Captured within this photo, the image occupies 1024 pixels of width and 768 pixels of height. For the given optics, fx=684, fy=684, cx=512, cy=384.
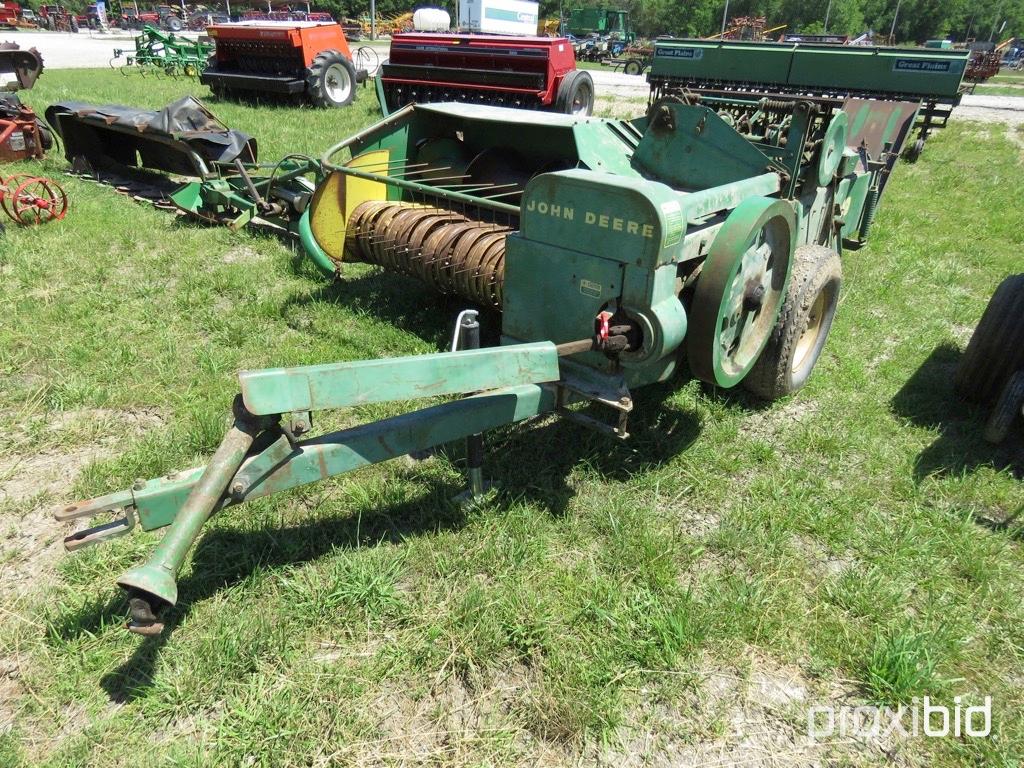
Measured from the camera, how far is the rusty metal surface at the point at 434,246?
396 centimetres

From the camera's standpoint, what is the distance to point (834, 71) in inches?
397

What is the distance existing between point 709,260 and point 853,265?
412 centimetres

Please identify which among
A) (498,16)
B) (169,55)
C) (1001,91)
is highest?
(498,16)

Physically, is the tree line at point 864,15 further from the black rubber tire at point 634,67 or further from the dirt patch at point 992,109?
the dirt patch at point 992,109

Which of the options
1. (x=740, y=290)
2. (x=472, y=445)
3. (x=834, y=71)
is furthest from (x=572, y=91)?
(x=472, y=445)

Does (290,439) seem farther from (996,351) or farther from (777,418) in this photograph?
(996,351)

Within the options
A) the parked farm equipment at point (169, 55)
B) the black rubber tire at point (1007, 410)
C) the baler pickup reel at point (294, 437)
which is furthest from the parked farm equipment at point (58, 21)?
the black rubber tire at point (1007, 410)

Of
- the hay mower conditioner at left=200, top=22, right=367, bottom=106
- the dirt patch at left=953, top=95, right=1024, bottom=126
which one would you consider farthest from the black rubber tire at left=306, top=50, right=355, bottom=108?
the dirt patch at left=953, top=95, right=1024, bottom=126

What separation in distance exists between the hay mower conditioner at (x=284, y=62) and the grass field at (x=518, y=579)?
971cm

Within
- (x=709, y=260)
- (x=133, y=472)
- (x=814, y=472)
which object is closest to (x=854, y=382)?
(x=814, y=472)

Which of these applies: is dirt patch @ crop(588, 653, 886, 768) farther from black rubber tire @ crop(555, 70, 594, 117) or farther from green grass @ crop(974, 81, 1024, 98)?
green grass @ crop(974, 81, 1024, 98)

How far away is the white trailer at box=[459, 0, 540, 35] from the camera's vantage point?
72.7 feet

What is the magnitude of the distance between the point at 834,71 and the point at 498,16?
16.2 meters

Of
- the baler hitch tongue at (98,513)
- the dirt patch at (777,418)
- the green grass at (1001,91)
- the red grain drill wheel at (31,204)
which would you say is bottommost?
the dirt patch at (777,418)
